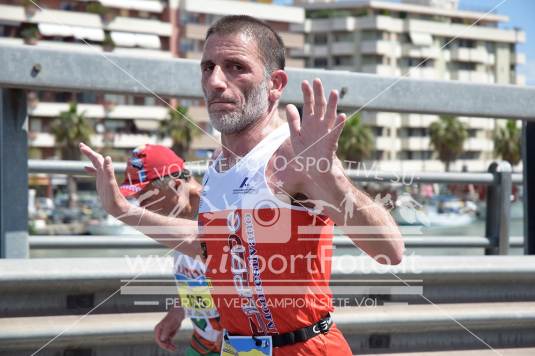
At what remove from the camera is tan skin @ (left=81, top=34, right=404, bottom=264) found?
249 cm

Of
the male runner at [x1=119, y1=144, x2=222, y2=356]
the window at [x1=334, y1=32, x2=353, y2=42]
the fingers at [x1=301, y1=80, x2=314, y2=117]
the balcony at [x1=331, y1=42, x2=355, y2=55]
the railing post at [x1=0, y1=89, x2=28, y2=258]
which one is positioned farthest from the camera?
the window at [x1=334, y1=32, x2=353, y2=42]

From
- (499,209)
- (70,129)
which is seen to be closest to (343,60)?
(70,129)

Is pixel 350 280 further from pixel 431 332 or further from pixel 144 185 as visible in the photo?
pixel 144 185

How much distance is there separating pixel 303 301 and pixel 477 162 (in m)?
102

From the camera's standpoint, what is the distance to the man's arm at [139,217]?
3168 millimetres

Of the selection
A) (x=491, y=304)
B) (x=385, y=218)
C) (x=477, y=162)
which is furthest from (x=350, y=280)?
(x=477, y=162)

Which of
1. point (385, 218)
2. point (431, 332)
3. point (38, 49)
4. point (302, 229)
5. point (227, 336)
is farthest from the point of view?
point (431, 332)

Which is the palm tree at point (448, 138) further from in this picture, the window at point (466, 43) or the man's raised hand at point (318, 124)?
the man's raised hand at point (318, 124)

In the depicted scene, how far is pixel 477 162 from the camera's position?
333ft

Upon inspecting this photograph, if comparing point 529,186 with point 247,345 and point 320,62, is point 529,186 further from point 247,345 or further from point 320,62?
point 320,62

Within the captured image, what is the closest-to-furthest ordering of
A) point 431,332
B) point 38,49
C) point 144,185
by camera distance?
point 38,49, point 431,332, point 144,185

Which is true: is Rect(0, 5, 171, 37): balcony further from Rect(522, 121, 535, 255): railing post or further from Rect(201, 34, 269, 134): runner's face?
Rect(201, 34, 269, 134): runner's face

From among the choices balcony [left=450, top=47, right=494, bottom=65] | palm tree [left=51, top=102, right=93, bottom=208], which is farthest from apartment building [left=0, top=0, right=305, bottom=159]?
balcony [left=450, top=47, right=494, bottom=65]

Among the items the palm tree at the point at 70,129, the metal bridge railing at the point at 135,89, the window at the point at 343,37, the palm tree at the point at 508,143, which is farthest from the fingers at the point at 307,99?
the window at the point at 343,37
